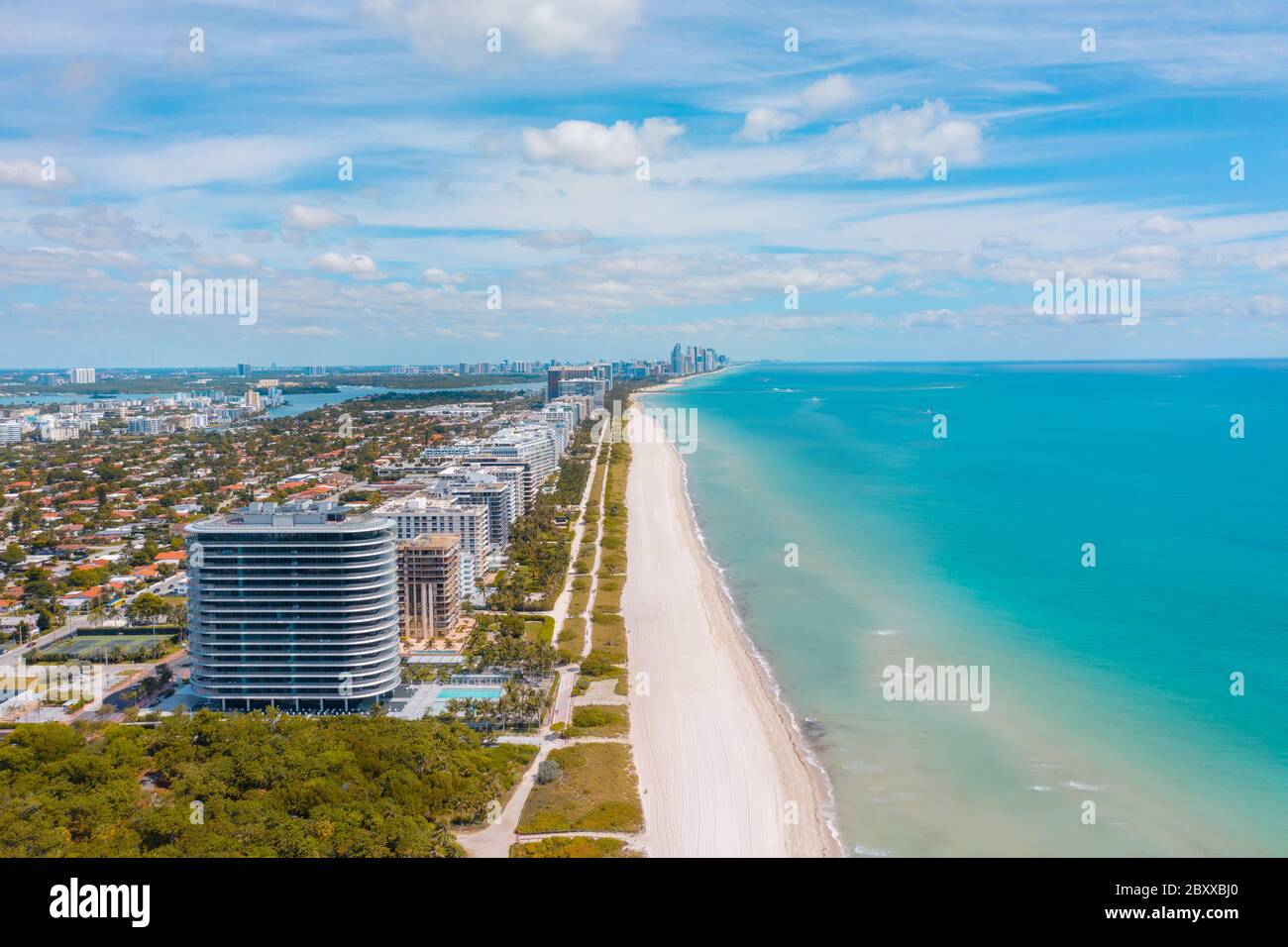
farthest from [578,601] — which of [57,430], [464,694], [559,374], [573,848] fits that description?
[559,374]

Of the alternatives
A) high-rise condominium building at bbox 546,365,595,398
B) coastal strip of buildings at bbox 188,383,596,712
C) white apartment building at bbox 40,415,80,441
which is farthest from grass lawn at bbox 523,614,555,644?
high-rise condominium building at bbox 546,365,595,398

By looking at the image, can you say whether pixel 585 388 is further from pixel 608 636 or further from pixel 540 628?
pixel 608 636

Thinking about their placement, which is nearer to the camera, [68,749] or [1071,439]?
[68,749]

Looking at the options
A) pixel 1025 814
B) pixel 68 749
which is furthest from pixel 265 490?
pixel 1025 814

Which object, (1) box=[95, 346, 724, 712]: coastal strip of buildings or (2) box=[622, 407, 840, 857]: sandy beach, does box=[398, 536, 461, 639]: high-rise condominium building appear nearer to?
(1) box=[95, 346, 724, 712]: coastal strip of buildings
